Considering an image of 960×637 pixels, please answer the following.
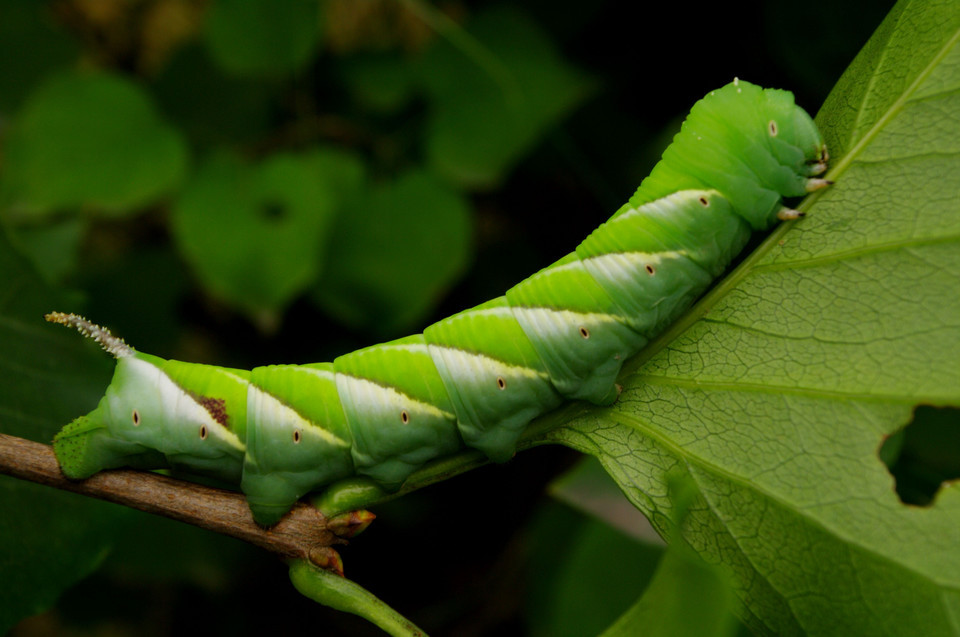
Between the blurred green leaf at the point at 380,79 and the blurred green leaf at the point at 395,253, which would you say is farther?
the blurred green leaf at the point at 380,79

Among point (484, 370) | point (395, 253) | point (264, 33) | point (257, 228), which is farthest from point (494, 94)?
point (484, 370)

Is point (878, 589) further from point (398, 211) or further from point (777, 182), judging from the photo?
point (398, 211)

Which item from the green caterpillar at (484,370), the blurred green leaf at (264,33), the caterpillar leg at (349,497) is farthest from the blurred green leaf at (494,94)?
the caterpillar leg at (349,497)

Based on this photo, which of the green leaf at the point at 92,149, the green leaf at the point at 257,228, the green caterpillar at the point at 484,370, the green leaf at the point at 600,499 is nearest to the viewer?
the green caterpillar at the point at 484,370

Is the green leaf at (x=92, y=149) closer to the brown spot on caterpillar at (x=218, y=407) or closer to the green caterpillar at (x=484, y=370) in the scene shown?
the green caterpillar at (x=484, y=370)

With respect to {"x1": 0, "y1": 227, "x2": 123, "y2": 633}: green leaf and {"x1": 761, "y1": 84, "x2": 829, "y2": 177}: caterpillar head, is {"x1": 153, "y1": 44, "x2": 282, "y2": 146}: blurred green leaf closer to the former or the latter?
{"x1": 0, "y1": 227, "x2": 123, "y2": 633}: green leaf

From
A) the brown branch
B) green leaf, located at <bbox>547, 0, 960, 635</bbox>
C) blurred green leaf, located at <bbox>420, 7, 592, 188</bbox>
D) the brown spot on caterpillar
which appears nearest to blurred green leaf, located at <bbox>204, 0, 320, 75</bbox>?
blurred green leaf, located at <bbox>420, 7, 592, 188</bbox>
